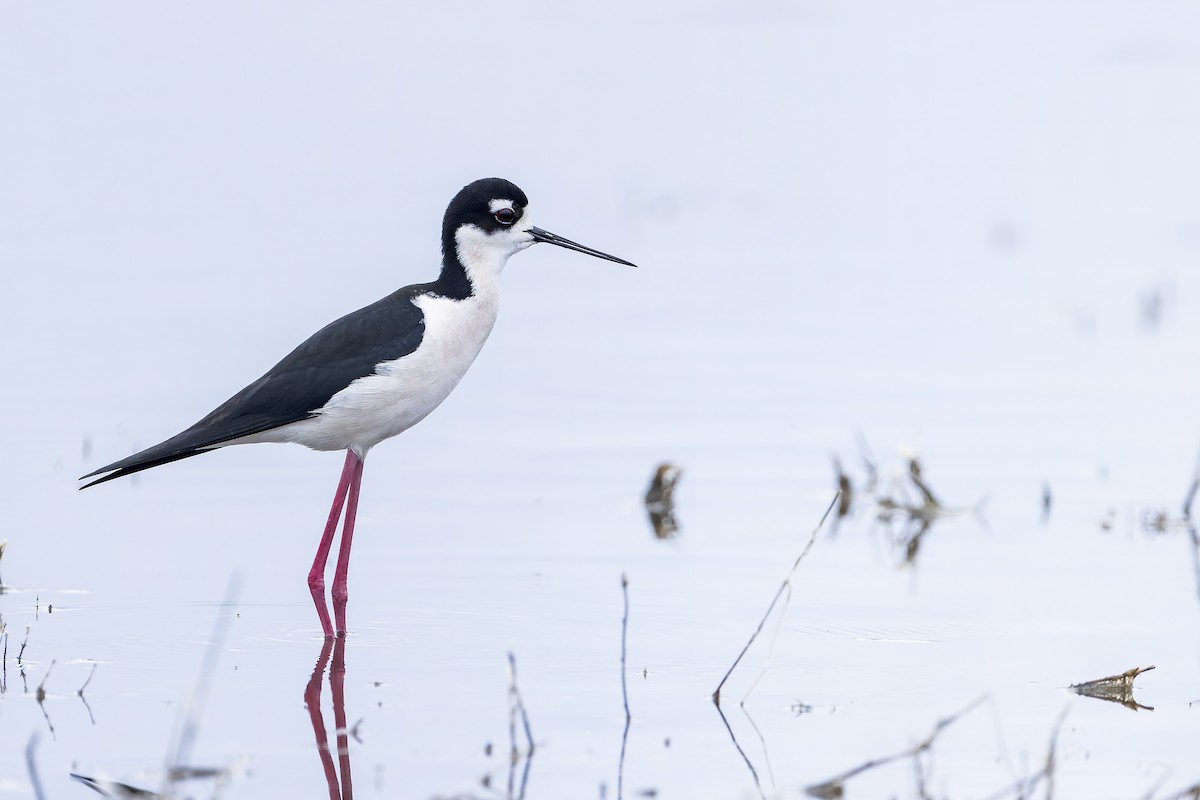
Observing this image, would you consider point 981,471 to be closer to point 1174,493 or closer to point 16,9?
point 1174,493

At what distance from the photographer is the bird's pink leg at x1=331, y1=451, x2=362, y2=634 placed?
6.79 metres

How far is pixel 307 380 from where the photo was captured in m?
6.83

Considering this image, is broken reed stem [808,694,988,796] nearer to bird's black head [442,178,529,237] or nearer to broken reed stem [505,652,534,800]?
broken reed stem [505,652,534,800]

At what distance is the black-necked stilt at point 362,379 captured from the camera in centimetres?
677

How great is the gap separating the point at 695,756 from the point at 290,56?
1864 centimetres

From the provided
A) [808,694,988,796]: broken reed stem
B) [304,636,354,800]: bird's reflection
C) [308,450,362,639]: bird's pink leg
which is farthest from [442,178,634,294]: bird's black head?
[808,694,988,796]: broken reed stem

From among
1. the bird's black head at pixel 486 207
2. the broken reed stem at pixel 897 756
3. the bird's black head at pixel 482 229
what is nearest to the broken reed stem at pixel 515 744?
the broken reed stem at pixel 897 756

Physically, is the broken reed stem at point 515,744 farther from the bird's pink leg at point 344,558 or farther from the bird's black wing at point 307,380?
the bird's black wing at point 307,380

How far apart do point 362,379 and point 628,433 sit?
8.81 feet

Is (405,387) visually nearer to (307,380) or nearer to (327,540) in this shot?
(307,380)

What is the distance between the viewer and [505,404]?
32.5 ft

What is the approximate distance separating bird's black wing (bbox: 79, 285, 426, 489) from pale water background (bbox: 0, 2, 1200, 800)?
546 mm

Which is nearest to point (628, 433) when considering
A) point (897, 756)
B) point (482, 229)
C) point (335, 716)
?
Result: point (482, 229)

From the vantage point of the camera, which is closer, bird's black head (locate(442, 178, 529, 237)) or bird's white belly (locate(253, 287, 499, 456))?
bird's white belly (locate(253, 287, 499, 456))
